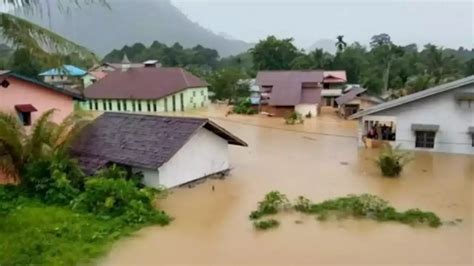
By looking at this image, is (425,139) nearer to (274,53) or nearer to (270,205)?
(270,205)

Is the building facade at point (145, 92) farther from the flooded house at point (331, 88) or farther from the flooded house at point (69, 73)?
the flooded house at point (69, 73)

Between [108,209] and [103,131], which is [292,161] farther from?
[108,209]

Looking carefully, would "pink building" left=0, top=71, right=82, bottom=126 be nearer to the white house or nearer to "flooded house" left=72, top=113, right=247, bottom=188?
"flooded house" left=72, top=113, right=247, bottom=188

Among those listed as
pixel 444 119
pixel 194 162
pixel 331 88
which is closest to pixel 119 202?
pixel 194 162

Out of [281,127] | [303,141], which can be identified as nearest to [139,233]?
[303,141]

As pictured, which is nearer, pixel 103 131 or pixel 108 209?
pixel 108 209

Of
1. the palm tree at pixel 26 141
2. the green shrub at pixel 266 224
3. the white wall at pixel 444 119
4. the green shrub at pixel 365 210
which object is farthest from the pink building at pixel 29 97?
the white wall at pixel 444 119
